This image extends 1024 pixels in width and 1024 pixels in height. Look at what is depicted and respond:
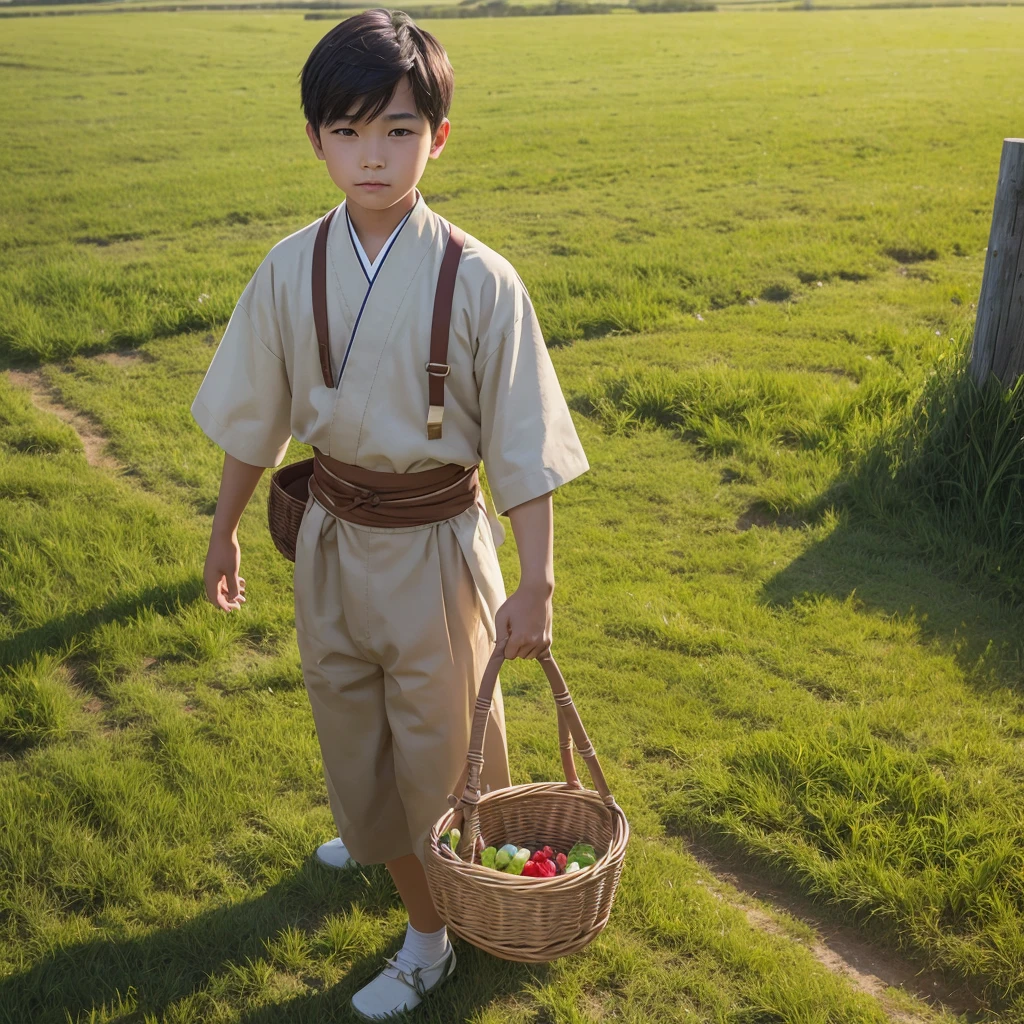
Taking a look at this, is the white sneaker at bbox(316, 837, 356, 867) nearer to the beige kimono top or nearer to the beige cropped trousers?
the beige cropped trousers

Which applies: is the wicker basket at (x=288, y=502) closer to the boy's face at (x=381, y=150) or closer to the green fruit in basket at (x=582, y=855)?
the boy's face at (x=381, y=150)

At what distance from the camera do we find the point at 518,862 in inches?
91.4

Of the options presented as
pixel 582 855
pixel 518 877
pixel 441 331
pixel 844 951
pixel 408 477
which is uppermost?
pixel 441 331

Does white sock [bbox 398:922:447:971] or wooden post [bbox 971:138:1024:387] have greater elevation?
wooden post [bbox 971:138:1024:387]

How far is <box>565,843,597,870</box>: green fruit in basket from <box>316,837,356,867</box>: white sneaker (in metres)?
0.81

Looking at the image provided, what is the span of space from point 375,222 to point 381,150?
18 centimetres

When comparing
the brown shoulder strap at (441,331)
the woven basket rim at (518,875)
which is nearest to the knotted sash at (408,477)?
the brown shoulder strap at (441,331)

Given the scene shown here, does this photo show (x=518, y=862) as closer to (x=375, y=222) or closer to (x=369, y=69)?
(x=375, y=222)

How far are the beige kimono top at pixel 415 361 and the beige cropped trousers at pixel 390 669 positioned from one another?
0.21 m

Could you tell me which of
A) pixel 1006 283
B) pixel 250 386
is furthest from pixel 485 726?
pixel 1006 283

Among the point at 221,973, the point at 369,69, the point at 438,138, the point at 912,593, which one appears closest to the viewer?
the point at 369,69

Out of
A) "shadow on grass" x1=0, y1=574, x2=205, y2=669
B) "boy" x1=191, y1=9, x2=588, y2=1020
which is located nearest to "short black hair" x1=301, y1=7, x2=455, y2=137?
"boy" x1=191, y1=9, x2=588, y2=1020

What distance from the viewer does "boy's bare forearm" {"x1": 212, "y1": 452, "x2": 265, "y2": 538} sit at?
2496 millimetres

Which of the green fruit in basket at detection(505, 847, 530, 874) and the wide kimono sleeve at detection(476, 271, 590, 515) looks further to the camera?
the green fruit in basket at detection(505, 847, 530, 874)
